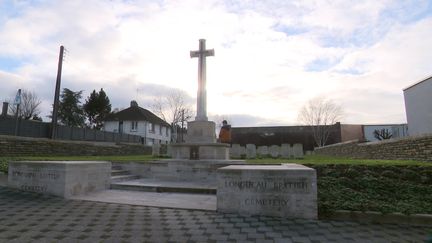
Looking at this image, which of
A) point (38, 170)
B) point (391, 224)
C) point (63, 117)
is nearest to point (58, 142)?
point (38, 170)

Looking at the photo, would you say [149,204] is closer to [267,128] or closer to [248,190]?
[248,190]

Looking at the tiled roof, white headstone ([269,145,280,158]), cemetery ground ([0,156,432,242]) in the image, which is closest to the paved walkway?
cemetery ground ([0,156,432,242])

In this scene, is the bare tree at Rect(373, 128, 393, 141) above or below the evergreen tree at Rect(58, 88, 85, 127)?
below

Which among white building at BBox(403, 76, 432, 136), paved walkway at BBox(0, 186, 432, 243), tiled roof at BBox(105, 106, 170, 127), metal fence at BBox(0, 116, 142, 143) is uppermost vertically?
tiled roof at BBox(105, 106, 170, 127)

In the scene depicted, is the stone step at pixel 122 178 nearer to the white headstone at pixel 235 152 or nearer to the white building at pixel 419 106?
the white headstone at pixel 235 152

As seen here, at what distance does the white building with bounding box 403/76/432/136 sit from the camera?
1825cm

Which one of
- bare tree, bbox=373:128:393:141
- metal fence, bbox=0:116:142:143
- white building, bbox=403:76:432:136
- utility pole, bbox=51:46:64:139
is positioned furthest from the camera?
bare tree, bbox=373:128:393:141

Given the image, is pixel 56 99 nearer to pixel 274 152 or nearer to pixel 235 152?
pixel 235 152

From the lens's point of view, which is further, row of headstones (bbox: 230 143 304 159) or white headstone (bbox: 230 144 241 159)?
white headstone (bbox: 230 144 241 159)

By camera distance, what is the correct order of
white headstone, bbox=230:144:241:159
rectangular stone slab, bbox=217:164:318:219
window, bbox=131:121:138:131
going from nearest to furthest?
rectangular stone slab, bbox=217:164:318:219 → white headstone, bbox=230:144:241:159 → window, bbox=131:121:138:131

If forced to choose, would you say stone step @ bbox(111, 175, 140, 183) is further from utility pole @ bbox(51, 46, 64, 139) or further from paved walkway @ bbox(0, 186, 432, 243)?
utility pole @ bbox(51, 46, 64, 139)

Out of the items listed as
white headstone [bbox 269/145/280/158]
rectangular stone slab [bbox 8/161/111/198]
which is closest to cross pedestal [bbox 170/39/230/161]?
rectangular stone slab [bbox 8/161/111/198]

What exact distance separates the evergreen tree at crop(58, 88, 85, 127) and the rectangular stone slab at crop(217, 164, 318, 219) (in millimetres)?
47003

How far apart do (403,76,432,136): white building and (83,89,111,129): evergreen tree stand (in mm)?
43574
